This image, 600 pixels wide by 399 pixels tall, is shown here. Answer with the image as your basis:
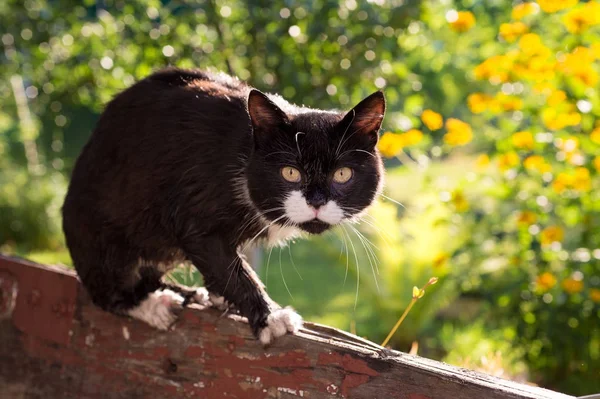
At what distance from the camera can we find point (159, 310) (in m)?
2.01

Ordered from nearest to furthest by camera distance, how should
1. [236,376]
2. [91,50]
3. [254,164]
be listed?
[236,376]
[254,164]
[91,50]

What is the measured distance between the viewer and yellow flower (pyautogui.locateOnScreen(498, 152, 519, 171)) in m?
3.36

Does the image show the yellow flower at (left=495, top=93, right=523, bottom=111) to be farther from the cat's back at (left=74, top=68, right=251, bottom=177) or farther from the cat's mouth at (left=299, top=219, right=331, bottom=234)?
the cat's mouth at (left=299, top=219, right=331, bottom=234)

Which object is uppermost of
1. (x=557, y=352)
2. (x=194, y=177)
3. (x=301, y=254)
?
(x=194, y=177)

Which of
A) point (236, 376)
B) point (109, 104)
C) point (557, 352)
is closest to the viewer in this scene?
point (236, 376)

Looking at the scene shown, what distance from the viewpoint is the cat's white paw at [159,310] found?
78.4 inches

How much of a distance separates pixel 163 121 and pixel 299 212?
1.72ft

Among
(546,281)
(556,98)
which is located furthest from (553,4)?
(546,281)

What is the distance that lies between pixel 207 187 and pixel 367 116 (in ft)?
1.59

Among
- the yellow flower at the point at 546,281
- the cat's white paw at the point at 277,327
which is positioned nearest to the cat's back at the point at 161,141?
the cat's white paw at the point at 277,327

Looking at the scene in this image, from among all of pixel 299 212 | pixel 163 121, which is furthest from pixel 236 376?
pixel 163 121

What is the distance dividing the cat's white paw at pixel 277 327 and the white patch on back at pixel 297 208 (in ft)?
0.86

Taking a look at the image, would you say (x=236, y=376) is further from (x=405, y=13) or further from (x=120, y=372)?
(x=405, y=13)

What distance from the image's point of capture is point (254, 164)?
1949 mm
